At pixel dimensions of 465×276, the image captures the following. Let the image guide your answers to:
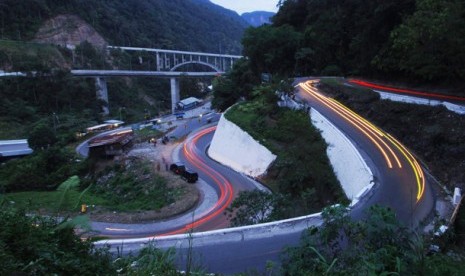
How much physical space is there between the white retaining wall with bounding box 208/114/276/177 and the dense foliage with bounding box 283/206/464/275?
20353 millimetres

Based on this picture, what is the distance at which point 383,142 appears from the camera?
69.2 feet

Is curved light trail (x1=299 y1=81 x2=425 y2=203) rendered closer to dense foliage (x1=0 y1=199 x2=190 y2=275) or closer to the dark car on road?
the dark car on road

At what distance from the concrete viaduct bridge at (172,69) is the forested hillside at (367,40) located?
3269 cm

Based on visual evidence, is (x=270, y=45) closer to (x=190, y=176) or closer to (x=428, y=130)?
(x=190, y=176)

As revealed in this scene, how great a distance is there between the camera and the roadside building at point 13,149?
42.2 meters

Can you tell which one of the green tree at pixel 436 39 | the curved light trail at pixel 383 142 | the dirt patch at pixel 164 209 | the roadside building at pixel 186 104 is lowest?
the roadside building at pixel 186 104

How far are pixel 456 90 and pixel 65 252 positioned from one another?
982 inches

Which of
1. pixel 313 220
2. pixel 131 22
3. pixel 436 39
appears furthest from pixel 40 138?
pixel 131 22

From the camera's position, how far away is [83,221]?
4.77 metres

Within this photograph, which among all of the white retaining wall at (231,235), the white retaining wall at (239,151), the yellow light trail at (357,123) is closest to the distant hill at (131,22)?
the white retaining wall at (239,151)

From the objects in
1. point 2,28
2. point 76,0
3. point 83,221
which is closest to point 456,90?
point 83,221

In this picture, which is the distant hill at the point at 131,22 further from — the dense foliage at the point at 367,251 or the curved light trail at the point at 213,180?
the dense foliage at the point at 367,251

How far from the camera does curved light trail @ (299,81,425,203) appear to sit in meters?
16.9

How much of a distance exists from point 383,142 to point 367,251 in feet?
56.9
